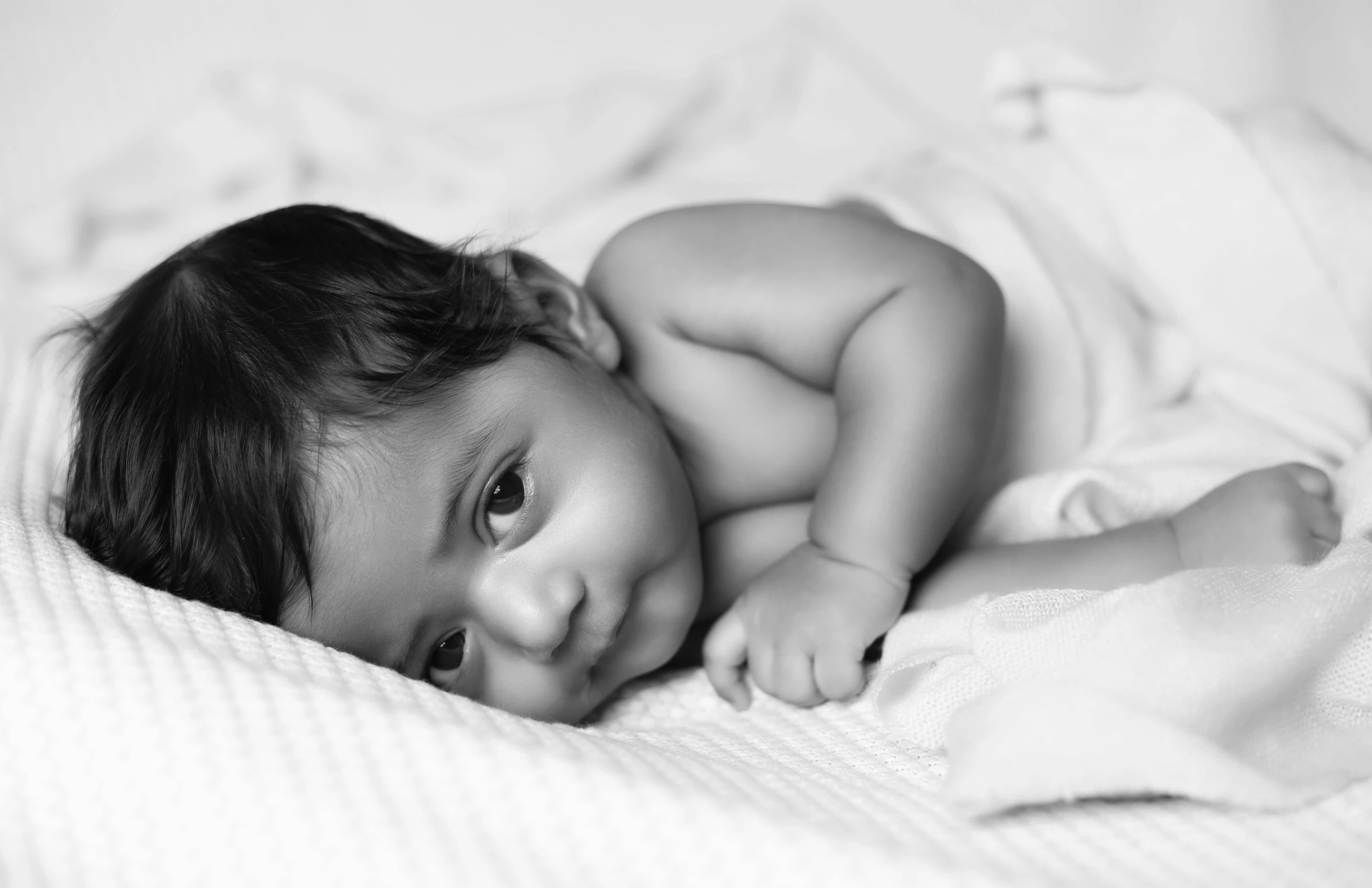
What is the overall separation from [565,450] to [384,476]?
0.43 ft

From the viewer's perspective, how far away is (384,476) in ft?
2.55

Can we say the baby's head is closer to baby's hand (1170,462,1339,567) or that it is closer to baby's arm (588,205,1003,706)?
baby's arm (588,205,1003,706)

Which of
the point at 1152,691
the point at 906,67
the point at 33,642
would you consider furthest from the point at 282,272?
the point at 906,67

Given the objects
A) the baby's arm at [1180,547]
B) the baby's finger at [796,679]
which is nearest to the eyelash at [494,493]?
the baby's finger at [796,679]

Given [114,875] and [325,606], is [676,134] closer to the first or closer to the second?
[325,606]

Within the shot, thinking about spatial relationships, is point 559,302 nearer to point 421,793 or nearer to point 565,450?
point 565,450

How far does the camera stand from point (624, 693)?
93 cm

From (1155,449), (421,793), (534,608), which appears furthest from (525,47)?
(421,793)

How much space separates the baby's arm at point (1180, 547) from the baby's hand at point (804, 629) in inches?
2.9

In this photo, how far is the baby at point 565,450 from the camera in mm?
782

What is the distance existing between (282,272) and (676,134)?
0.89 m

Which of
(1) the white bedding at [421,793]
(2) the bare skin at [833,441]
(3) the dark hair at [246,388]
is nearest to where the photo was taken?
(1) the white bedding at [421,793]

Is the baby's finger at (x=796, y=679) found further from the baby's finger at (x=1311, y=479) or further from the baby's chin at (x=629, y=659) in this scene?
the baby's finger at (x=1311, y=479)

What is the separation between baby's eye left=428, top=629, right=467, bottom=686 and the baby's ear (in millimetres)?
257
